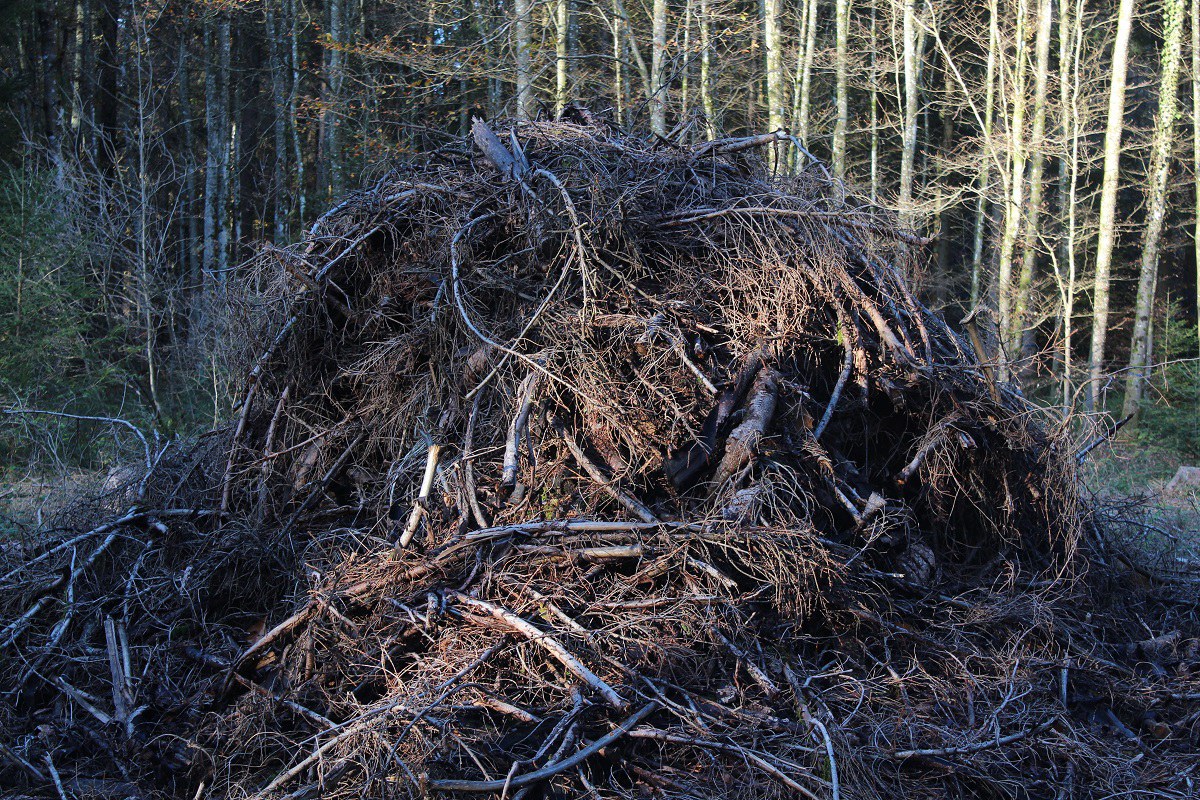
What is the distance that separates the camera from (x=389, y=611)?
432cm

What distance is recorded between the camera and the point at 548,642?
3949 millimetres

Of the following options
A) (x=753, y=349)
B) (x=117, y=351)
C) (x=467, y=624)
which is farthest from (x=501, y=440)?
(x=117, y=351)

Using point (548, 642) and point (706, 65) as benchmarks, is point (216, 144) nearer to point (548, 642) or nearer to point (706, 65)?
point (706, 65)

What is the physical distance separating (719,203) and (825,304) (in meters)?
0.90

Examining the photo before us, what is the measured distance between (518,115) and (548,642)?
27.7 ft

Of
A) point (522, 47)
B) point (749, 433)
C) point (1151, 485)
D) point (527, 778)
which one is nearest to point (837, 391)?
point (749, 433)

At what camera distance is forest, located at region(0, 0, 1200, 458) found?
504 inches

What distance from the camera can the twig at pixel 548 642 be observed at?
12.3 feet

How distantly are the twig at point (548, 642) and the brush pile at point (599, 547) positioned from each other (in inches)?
0.7

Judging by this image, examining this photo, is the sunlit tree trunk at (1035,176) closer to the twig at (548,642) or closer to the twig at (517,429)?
the twig at (517,429)

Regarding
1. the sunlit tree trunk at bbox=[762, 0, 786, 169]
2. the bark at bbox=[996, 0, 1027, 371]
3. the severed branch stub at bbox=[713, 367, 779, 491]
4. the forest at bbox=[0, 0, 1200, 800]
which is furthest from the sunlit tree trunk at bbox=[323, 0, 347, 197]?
the severed branch stub at bbox=[713, 367, 779, 491]

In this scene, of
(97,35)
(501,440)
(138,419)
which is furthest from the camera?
(97,35)

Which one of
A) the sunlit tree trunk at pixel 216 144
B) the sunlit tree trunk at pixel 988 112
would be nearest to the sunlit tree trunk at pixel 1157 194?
A: the sunlit tree trunk at pixel 988 112

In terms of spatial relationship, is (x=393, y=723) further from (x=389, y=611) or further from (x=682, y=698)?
(x=682, y=698)
